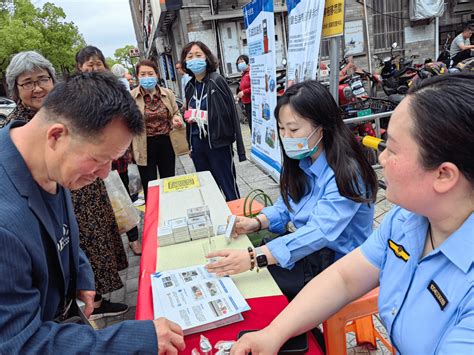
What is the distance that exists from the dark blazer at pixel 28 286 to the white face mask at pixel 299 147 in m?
1.11

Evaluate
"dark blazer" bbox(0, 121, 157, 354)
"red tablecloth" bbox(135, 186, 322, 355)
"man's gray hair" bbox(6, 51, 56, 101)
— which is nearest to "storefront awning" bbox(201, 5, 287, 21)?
"man's gray hair" bbox(6, 51, 56, 101)

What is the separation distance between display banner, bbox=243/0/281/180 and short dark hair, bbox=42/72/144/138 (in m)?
3.06

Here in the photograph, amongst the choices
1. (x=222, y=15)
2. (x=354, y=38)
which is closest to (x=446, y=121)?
(x=222, y=15)

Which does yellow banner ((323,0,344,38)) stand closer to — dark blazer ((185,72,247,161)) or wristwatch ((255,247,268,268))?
dark blazer ((185,72,247,161))

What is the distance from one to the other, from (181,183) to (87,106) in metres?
1.76

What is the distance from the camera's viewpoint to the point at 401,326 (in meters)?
0.94

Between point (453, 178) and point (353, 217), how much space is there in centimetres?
90

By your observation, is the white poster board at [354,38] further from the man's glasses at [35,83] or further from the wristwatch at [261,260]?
the wristwatch at [261,260]

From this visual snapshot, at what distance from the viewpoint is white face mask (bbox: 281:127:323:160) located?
1739 millimetres

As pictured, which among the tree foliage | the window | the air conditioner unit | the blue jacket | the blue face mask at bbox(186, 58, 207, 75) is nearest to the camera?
the blue jacket

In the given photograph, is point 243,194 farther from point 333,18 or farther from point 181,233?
point 181,233

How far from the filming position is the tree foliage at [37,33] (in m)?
20.1

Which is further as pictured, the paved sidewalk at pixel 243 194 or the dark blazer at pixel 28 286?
the paved sidewalk at pixel 243 194

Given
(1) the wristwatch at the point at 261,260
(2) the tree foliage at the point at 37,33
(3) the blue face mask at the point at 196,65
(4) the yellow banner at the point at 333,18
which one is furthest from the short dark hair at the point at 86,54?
(2) the tree foliage at the point at 37,33
